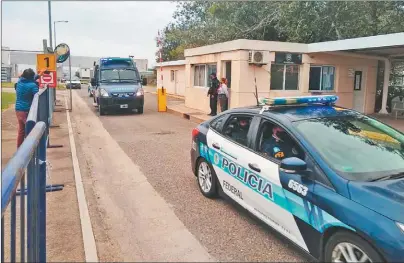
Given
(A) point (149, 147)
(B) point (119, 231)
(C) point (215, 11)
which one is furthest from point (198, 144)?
(C) point (215, 11)

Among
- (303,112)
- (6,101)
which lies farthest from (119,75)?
(303,112)

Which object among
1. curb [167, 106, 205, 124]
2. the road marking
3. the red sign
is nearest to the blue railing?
the road marking

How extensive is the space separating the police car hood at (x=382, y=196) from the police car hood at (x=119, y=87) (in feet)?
48.1

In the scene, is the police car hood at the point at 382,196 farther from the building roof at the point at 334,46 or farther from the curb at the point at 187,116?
the curb at the point at 187,116

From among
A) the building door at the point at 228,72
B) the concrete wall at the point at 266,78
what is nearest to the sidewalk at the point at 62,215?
the concrete wall at the point at 266,78

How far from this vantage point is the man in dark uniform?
4.01m

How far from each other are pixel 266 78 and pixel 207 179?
987cm

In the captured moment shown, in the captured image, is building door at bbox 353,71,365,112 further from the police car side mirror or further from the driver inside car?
the police car side mirror

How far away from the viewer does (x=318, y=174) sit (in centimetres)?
345

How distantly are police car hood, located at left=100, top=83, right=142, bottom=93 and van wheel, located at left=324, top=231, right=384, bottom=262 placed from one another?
1473 cm

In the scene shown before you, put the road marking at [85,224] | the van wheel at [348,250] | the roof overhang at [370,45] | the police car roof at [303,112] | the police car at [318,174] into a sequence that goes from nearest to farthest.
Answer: the van wheel at [348,250], the police car at [318,174], the road marking at [85,224], the police car roof at [303,112], the roof overhang at [370,45]

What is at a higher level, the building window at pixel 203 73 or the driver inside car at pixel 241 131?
the building window at pixel 203 73

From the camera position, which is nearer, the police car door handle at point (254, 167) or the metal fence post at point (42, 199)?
the metal fence post at point (42, 199)

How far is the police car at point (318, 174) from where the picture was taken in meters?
2.98
